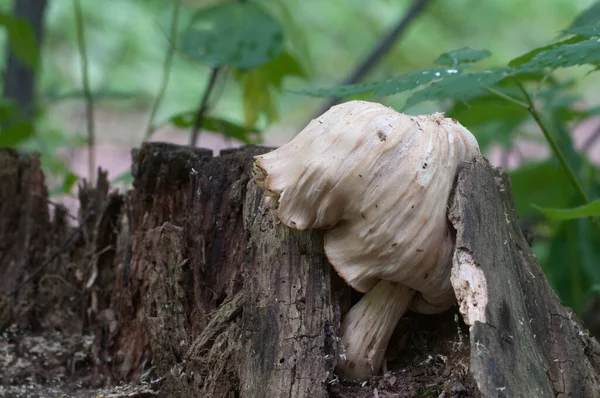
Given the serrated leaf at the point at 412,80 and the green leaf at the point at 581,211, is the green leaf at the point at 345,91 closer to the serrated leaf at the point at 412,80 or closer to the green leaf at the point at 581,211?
the serrated leaf at the point at 412,80

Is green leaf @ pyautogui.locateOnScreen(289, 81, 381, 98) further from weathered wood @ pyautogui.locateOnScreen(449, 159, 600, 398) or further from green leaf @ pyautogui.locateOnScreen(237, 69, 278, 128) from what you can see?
green leaf @ pyautogui.locateOnScreen(237, 69, 278, 128)

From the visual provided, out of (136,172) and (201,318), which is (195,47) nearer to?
(136,172)

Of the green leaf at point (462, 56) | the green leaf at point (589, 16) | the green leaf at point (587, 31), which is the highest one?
the green leaf at point (589, 16)

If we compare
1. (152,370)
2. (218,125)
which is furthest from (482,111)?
(152,370)

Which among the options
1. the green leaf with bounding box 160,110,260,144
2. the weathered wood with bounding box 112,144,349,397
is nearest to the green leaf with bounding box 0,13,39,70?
the green leaf with bounding box 160,110,260,144

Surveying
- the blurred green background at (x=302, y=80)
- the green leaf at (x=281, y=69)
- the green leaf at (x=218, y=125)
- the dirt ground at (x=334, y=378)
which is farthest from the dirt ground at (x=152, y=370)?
the green leaf at (x=281, y=69)
